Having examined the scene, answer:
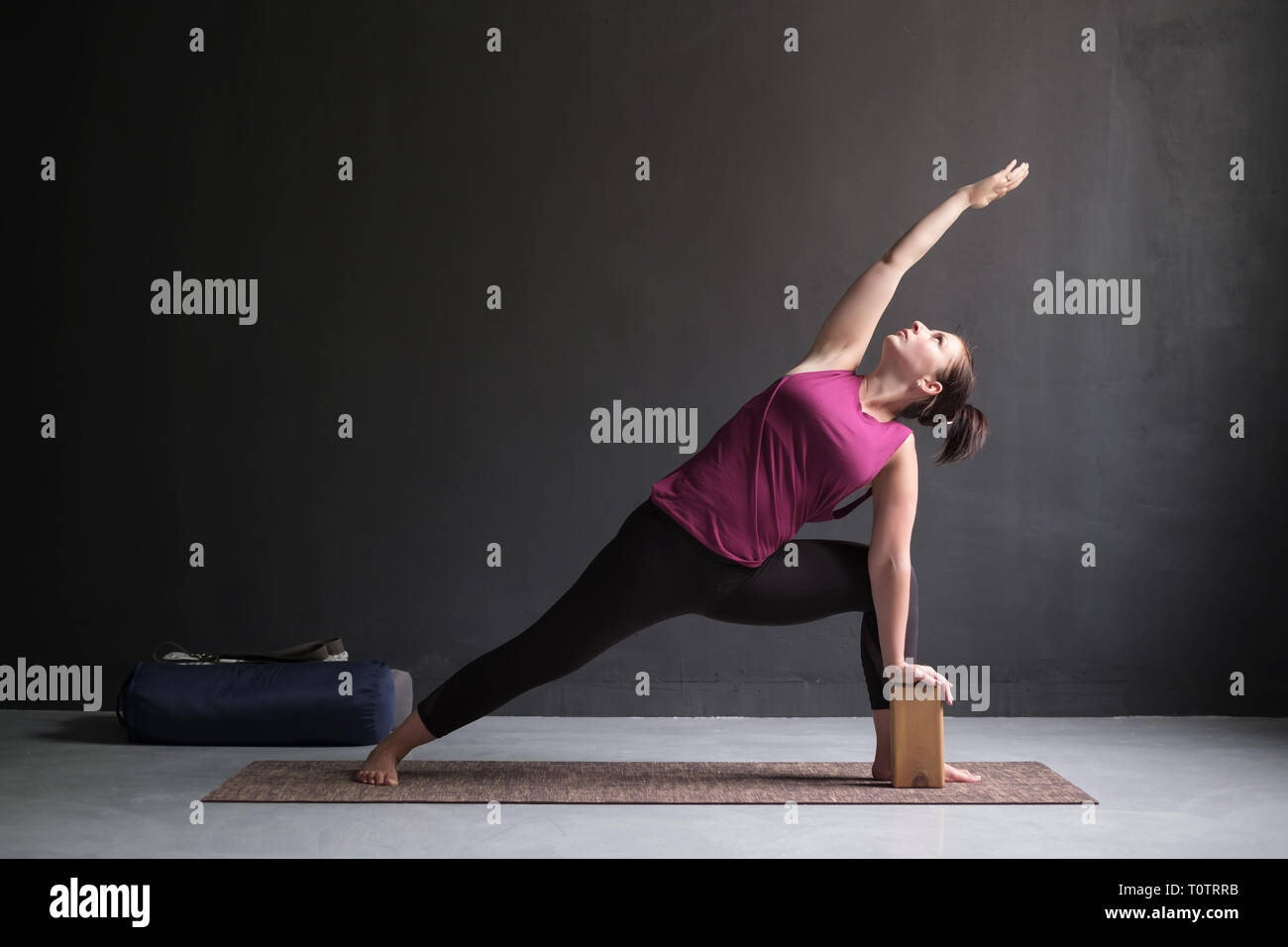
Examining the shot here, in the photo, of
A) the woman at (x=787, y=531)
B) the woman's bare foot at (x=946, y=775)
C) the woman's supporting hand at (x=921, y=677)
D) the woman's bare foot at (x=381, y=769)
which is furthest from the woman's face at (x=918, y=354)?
the woman's bare foot at (x=381, y=769)

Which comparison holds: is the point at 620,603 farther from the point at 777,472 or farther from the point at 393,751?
the point at 393,751

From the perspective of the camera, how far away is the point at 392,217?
169 inches

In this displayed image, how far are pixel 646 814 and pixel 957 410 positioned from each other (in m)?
1.12

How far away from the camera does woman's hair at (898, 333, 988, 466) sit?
290cm

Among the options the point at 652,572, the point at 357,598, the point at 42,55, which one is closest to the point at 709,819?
the point at 652,572

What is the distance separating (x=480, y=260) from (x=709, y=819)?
231 cm

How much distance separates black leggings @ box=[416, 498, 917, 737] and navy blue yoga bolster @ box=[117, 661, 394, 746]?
0.83m

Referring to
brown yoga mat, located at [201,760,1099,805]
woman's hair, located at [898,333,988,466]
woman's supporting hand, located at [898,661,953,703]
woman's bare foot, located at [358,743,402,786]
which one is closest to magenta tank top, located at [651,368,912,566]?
woman's hair, located at [898,333,988,466]

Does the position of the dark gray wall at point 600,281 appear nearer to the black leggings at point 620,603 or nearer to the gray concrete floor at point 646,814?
the gray concrete floor at point 646,814

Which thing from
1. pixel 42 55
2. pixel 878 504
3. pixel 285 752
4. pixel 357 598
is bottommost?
pixel 285 752

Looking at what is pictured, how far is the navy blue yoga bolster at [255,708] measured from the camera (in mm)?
3555

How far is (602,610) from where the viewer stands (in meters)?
2.75

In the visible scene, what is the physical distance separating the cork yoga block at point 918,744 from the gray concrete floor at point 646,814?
19cm

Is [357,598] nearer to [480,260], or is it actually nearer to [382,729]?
[382,729]
